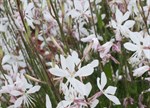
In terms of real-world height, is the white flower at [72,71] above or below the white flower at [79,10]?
below

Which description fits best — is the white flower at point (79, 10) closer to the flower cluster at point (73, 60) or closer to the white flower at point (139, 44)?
the flower cluster at point (73, 60)

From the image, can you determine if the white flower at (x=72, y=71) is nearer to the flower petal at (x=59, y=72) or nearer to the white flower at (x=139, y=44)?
the flower petal at (x=59, y=72)

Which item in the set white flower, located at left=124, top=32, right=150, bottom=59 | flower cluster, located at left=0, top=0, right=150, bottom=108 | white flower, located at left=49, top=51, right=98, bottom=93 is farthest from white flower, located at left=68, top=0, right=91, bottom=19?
white flower, located at left=49, top=51, right=98, bottom=93

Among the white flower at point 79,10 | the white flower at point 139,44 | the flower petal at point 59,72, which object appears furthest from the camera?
the white flower at point 79,10

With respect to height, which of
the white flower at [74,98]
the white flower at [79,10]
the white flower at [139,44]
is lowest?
the white flower at [74,98]

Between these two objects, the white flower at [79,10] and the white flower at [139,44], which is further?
the white flower at [79,10]

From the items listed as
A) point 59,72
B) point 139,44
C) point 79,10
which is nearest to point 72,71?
point 59,72

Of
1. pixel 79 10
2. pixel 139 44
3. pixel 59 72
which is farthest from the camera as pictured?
pixel 79 10

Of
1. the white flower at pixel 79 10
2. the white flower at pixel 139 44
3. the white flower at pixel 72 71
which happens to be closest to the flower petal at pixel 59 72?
the white flower at pixel 72 71

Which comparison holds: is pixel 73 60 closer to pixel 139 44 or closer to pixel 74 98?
pixel 74 98

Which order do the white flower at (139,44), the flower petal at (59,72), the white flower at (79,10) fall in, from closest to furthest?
the flower petal at (59,72)
the white flower at (139,44)
the white flower at (79,10)

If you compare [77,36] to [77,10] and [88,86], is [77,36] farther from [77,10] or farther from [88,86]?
[88,86]
